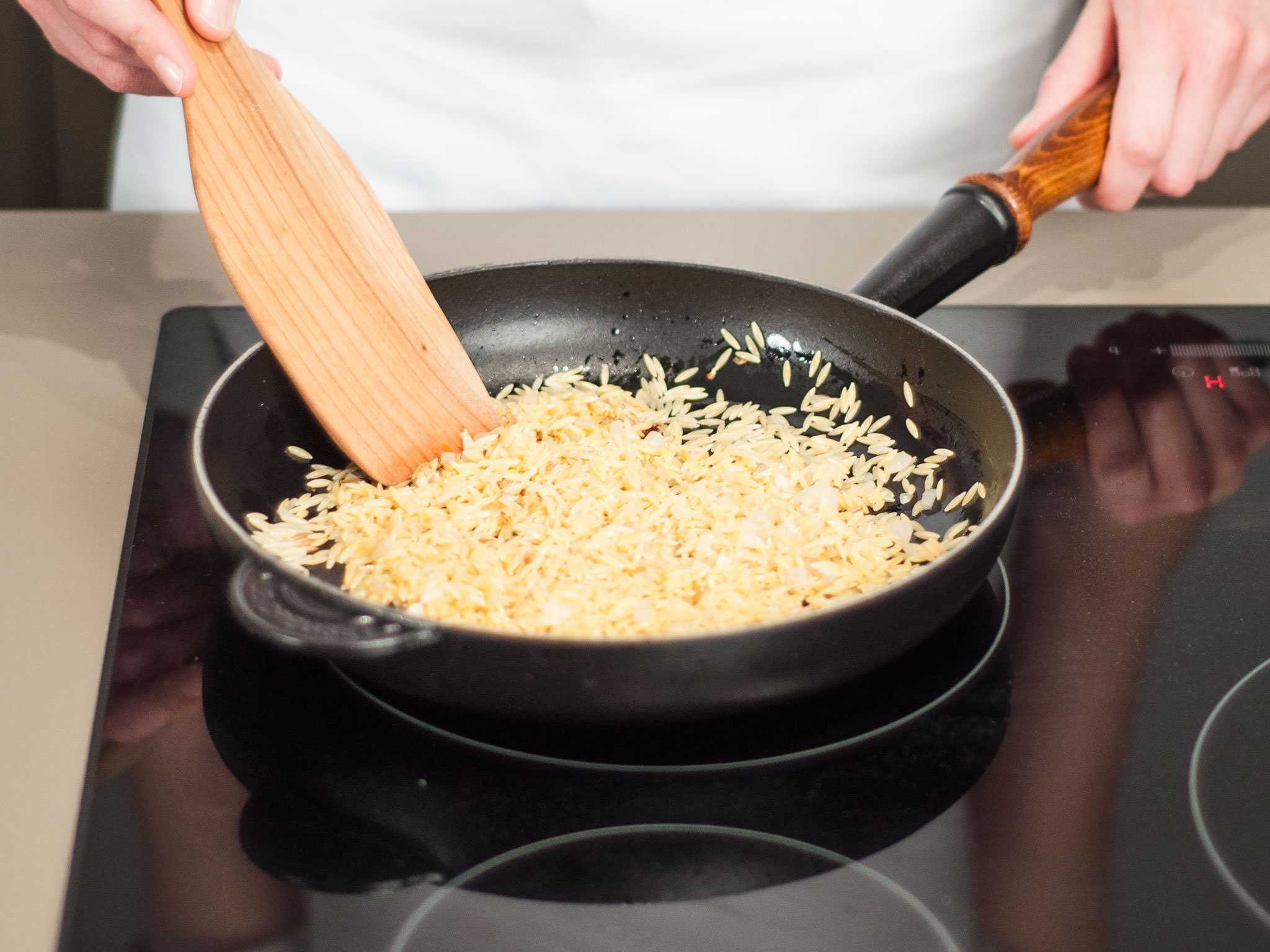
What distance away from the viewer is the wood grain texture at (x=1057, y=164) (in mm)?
914

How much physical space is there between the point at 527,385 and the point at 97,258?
0.53 metres

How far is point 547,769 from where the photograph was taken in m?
0.60

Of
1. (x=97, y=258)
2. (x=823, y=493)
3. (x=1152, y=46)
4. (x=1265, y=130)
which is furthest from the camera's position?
(x=1265, y=130)

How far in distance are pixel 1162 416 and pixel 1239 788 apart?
435mm

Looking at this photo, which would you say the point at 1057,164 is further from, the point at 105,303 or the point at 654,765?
the point at 105,303

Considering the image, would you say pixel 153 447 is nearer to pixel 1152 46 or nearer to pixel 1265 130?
pixel 1152 46

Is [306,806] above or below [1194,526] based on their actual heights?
below

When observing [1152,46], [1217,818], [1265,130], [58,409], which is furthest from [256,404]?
[1265,130]

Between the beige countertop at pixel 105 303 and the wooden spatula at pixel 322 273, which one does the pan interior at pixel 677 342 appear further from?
the beige countertop at pixel 105 303

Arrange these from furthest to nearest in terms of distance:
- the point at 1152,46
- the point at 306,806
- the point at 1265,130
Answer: the point at 1265,130, the point at 1152,46, the point at 306,806

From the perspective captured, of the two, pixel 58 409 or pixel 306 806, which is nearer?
pixel 306 806

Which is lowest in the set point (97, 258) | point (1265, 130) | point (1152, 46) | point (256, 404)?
point (97, 258)

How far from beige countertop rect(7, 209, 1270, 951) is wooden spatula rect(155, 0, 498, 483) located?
193mm

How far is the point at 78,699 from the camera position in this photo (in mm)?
642
